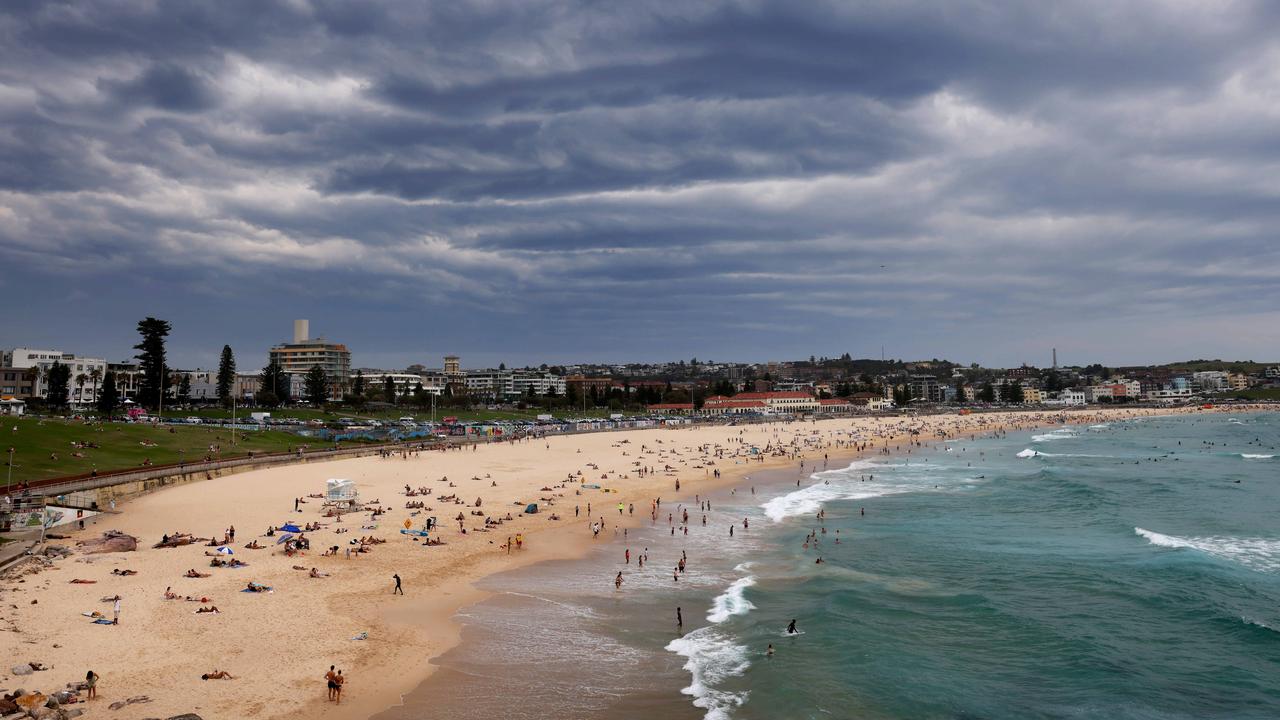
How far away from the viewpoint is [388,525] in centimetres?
3391

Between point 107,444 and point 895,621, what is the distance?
53.4 metres

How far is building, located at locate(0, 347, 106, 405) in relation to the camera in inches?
4412

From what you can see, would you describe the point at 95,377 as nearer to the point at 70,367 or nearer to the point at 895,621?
the point at 70,367

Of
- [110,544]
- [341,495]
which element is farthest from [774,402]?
[110,544]

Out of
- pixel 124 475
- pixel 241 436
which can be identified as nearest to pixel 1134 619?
pixel 124 475

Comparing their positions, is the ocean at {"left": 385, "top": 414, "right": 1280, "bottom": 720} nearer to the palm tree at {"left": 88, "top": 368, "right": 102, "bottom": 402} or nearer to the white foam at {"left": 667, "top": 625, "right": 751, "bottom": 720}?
the white foam at {"left": 667, "top": 625, "right": 751, "bottom": 720}

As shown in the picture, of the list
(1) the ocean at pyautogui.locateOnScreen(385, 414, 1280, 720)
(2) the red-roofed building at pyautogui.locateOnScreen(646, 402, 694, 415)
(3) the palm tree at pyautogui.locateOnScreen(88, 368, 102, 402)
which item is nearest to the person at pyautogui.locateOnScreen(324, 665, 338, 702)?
(1) the ocean at pyautogui.locateOnScreen(385, 414, 1280, 720)

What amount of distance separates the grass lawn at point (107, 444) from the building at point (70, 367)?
210ft

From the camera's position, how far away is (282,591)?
901 inches

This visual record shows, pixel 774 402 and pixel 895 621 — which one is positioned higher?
pixel 774 402

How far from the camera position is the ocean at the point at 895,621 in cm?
1630

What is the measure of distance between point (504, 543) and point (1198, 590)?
25.4 m

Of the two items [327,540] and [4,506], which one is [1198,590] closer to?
[327,540]

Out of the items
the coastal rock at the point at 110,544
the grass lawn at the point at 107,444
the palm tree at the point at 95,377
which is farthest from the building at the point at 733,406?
the coastal rock at the point at 110,544
